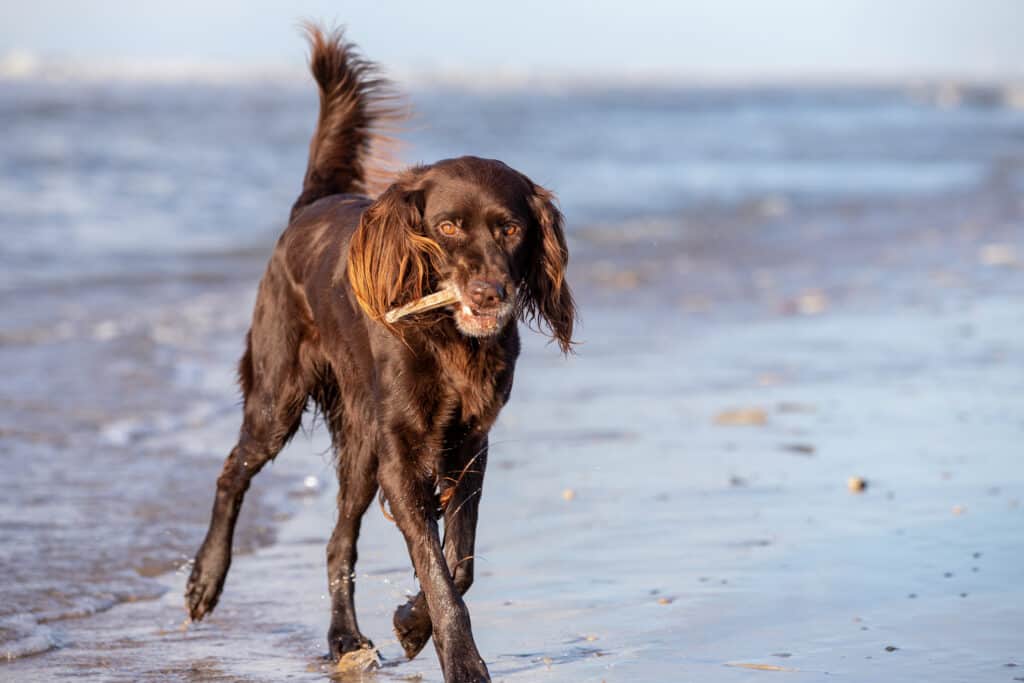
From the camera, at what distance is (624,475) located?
5.89 meters

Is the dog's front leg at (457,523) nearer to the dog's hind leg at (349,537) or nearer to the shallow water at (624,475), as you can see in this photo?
the shallow water at (624,475)

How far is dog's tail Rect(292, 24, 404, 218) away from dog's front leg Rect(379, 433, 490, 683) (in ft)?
6.13

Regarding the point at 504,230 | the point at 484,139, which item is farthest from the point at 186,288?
the point at 484,139

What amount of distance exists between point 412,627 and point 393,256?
1060 mm

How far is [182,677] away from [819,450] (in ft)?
10.4

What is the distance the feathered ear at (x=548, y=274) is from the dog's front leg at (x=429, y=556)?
50 cm

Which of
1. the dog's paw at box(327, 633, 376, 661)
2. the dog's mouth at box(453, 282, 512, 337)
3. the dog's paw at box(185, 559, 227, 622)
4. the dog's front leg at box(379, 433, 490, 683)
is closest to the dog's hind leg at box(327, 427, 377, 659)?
the dog's paw at box(327, 633, 376, 661)

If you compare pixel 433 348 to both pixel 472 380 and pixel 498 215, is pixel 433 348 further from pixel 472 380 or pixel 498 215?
pixel 498 215

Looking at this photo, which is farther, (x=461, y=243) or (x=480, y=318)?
(x=461, y=243)

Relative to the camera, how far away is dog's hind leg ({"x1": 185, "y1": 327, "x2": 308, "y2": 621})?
4797 mm

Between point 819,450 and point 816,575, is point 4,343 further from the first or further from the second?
point 816,575

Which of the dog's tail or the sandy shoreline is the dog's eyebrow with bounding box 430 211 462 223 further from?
the dog's tail

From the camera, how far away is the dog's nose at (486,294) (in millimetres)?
3588

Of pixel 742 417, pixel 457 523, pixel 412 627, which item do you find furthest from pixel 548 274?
pixel 742 417
